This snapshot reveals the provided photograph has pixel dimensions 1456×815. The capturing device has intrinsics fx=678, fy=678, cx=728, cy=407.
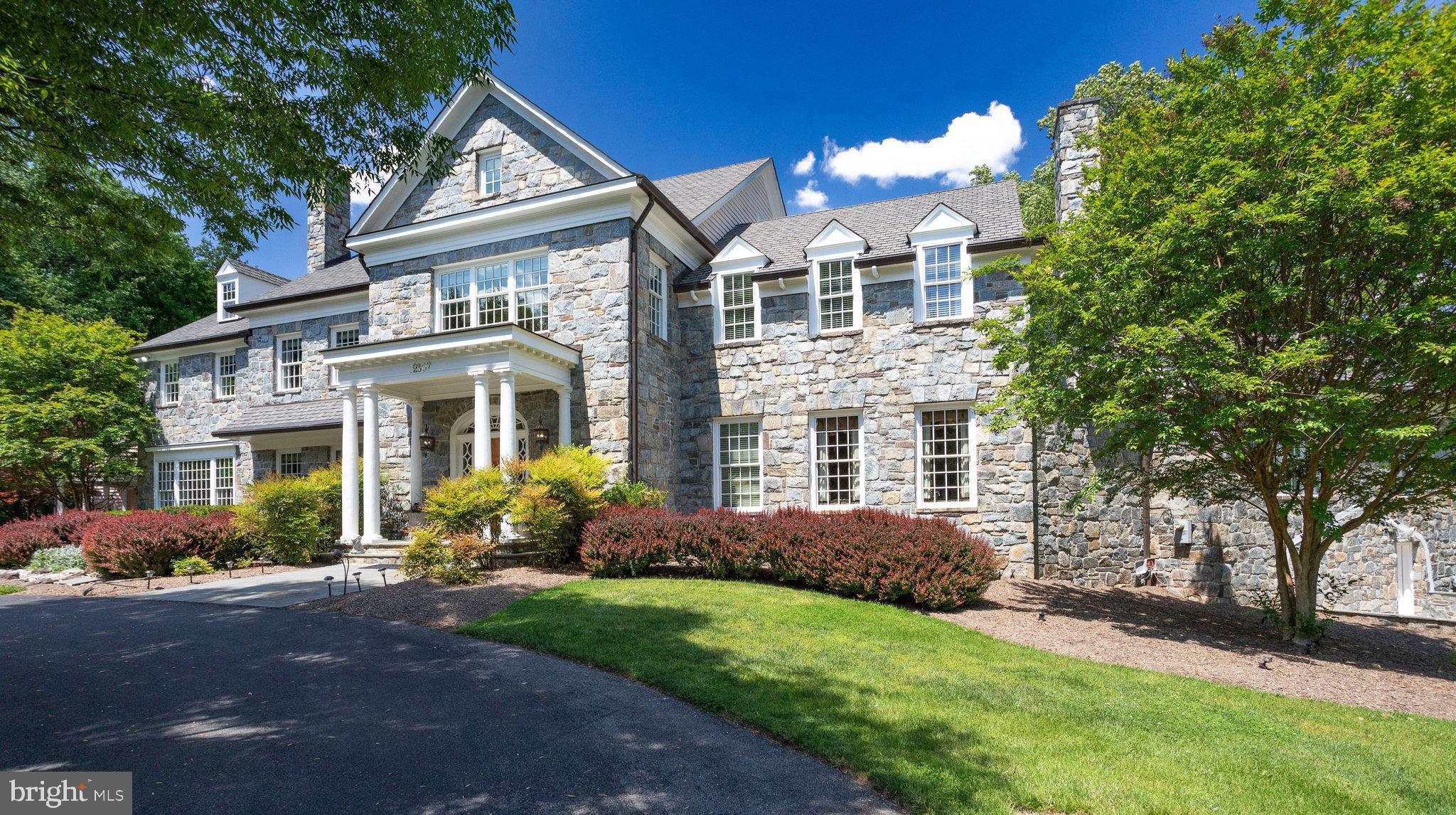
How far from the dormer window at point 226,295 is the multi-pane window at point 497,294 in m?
11.2

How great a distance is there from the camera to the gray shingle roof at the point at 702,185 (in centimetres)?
1766

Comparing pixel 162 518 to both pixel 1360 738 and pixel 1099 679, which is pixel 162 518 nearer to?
pixel 1099 679

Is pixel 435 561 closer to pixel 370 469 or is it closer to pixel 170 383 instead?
pixel 370 469

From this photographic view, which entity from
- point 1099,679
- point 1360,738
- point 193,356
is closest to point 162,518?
point 193,356

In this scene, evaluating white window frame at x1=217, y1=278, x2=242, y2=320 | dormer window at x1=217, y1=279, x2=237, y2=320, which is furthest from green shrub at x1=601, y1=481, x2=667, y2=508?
dormer window at x1=217, y1=279, x2=237, y2=320

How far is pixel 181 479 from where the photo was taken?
21594 mm

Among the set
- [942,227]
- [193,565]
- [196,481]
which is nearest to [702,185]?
[942,227]

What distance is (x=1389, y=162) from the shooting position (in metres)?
7.01

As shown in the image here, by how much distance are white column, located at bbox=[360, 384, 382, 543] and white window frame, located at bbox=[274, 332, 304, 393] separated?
7358 millimetres

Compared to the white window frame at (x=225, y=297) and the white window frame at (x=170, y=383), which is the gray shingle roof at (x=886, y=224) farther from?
the white window frame at (x=170, y=383)

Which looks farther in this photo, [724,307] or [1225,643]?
[724,307]

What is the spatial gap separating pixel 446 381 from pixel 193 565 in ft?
17.6

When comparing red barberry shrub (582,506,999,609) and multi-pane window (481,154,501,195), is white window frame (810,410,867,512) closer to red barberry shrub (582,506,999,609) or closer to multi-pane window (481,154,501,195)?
red barberry shrub (582,506,999,609)

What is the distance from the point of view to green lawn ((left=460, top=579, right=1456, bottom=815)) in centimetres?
389
